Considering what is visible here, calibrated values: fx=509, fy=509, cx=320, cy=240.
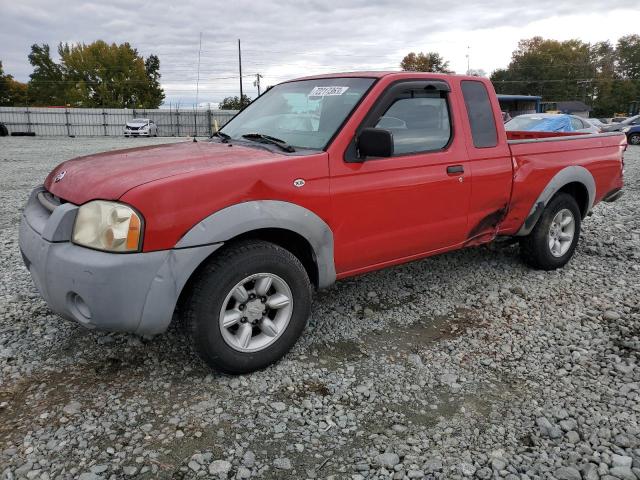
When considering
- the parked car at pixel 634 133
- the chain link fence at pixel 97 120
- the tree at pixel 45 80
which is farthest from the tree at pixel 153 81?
the parked car at pixel 634 133

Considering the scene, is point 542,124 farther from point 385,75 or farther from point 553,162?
point 385,75

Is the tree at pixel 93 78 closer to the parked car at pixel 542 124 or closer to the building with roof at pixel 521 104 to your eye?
the building with roof at pixel 521 104

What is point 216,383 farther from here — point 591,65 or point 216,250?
point 591,65

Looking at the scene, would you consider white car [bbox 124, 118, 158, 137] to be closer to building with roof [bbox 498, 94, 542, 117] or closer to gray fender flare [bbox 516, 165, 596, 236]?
building with roof [bbox 498, 94, 542, 117]

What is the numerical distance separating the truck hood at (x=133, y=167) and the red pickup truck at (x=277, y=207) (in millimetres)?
14

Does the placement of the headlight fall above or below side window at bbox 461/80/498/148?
below

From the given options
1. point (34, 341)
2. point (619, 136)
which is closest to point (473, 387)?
point (34, 341)

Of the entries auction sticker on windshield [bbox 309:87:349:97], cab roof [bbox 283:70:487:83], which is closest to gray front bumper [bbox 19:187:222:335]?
auction sticker on windshield [bbox 309:87:349:97]

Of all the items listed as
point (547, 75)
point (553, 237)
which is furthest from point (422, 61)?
point (553, 237)

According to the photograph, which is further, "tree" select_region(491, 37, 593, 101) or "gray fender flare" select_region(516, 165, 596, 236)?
Result: "tree" select_region(491, 37, 593, 101)

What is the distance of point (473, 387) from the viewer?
3.07 meters

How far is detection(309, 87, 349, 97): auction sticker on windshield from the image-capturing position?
3.67 metres

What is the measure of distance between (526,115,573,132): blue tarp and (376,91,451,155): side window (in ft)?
32.7

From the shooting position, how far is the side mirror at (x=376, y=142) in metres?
3.16
